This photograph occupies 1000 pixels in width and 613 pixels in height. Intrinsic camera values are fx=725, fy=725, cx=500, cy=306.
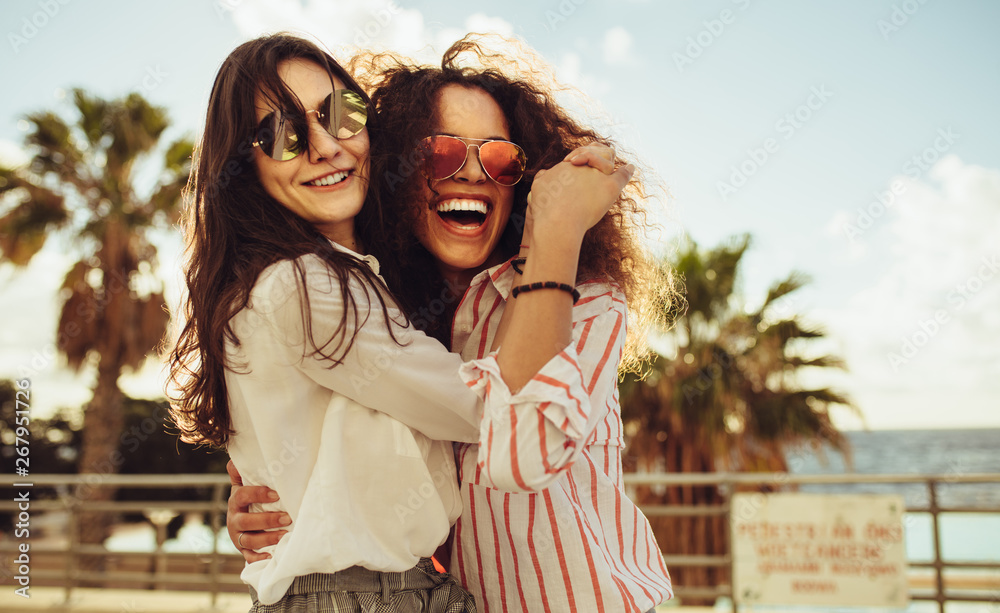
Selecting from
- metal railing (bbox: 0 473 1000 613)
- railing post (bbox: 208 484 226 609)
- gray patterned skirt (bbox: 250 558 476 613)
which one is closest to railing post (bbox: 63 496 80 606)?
metal railing (bbox: 0 473 1000 613)

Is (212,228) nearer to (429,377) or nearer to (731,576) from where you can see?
(429,377)

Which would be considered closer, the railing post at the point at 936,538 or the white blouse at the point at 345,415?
the white blouse at the point at 345,415

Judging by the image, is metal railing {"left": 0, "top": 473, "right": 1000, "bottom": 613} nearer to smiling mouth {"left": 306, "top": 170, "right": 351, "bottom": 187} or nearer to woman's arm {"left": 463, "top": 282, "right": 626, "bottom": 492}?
smiling mouth {"left": 306, "top": 170, "right": 351, "bottom": 187}

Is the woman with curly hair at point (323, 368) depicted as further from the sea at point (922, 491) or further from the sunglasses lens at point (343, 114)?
the sea at point (922, 491)

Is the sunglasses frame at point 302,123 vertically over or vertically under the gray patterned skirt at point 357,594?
over

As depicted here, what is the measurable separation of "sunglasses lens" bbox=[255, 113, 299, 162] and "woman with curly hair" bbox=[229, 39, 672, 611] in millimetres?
281

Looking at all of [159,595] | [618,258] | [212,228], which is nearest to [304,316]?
[212,228]

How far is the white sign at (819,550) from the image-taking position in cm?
545

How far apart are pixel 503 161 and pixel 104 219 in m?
10.2

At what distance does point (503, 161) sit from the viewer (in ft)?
5.76

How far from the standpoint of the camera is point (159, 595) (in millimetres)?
6953

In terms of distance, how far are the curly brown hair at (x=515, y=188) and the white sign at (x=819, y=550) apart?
4.36 metres

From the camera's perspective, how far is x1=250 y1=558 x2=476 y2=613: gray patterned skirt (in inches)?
52.0

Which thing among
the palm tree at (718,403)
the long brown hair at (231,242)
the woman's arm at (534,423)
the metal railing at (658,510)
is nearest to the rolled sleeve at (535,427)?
the woman's arm at (534,423)
